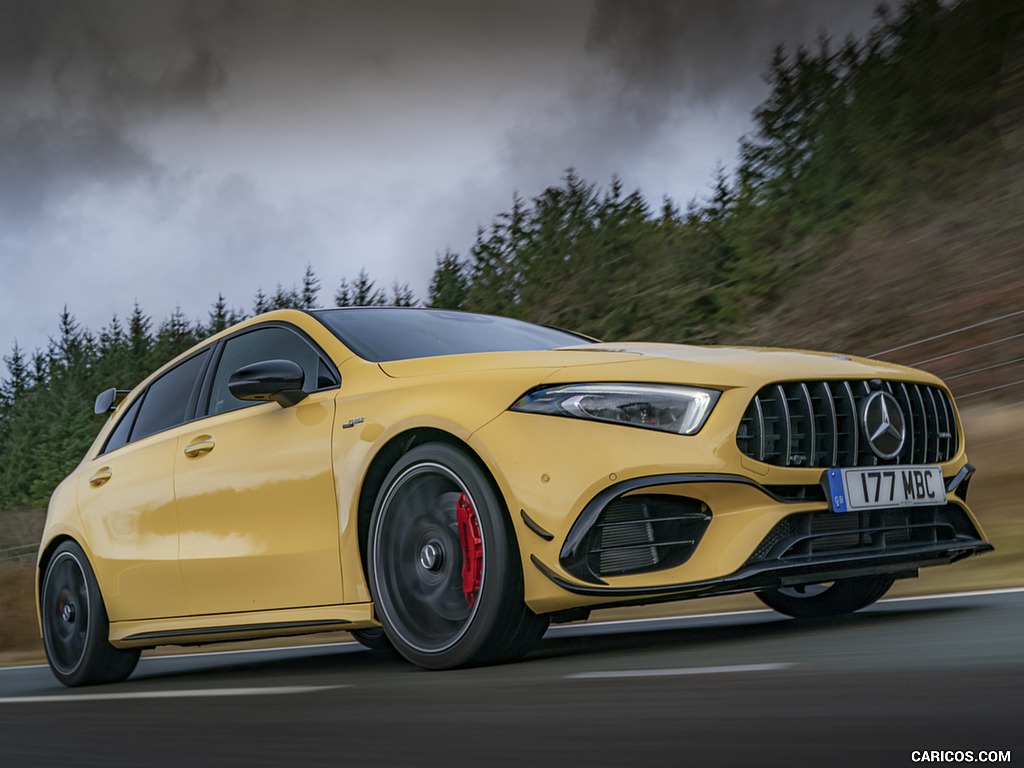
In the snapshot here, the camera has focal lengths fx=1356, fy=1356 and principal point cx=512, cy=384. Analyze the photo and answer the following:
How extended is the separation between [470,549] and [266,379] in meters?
1.29

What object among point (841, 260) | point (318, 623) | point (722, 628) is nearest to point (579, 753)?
point (318, 623)

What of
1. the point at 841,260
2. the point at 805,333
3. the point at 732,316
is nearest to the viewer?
the point at 805,333

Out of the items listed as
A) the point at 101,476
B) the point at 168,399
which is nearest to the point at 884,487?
the point at 168,399

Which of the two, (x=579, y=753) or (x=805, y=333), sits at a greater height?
(x=805, y=333)

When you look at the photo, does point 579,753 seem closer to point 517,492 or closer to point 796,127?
point 517,492

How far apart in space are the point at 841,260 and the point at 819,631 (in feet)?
65.1

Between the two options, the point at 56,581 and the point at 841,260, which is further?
the point at 841,260

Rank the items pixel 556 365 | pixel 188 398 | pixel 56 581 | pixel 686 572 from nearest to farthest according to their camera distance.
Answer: pixel 686 572
pixel 556 365
pixel 188 398
pixel 56 581

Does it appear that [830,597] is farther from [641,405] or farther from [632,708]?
[632,708]

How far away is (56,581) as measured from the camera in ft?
23.8

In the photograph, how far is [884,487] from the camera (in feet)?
15.5

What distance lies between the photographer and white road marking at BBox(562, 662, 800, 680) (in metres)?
3.69

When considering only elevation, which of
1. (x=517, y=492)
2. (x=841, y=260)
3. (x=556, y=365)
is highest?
(x=841, y=260)

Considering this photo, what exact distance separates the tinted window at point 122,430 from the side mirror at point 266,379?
1.88 metres
